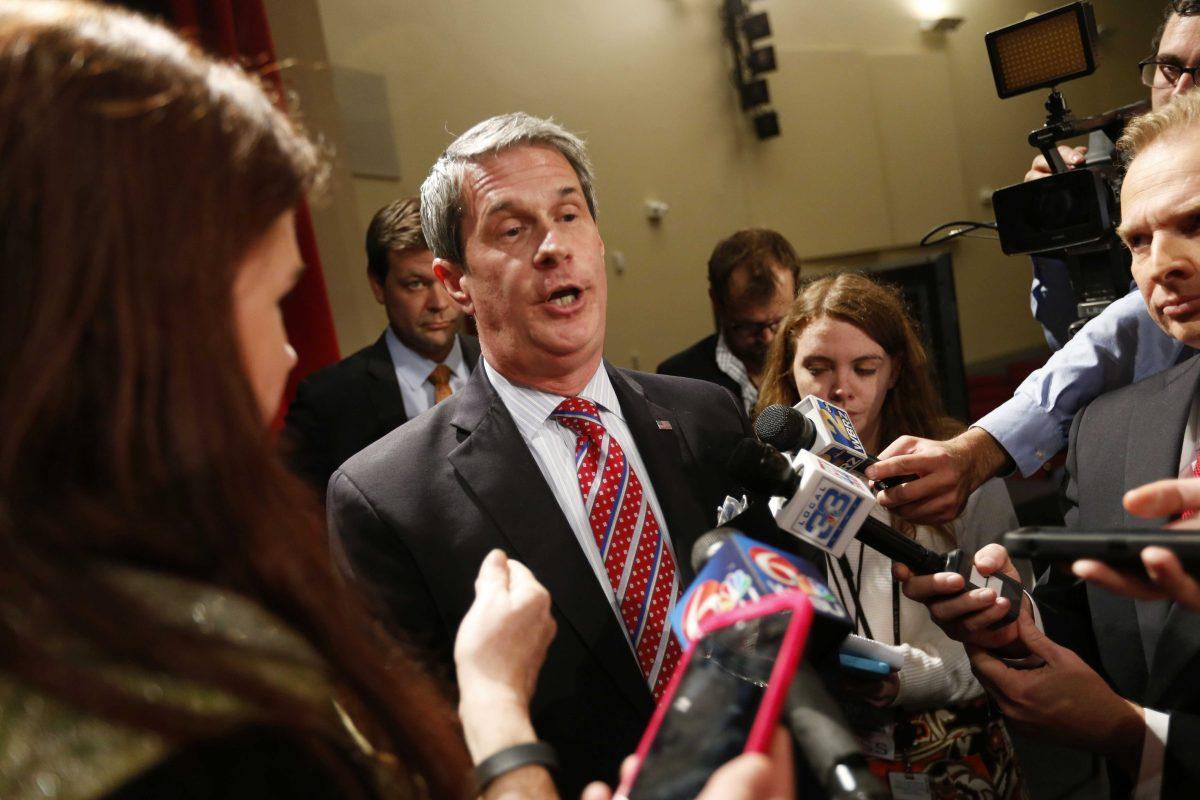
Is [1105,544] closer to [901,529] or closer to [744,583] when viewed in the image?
[744,583]

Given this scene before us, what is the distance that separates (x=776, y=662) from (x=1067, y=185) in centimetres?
177

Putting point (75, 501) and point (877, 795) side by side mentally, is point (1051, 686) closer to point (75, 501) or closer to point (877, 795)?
point (877, 795)

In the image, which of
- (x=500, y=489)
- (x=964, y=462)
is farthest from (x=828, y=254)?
(x=500, y=489)

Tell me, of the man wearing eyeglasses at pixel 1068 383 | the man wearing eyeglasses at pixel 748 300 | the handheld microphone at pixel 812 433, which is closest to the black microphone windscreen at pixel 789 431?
the handheld microphone at pixel 812 433

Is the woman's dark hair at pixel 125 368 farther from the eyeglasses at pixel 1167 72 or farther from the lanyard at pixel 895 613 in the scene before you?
the eyeglasses at pixel 1167 72

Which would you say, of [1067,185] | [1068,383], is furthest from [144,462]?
[1067,185]

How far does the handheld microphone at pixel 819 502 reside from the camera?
118 cm

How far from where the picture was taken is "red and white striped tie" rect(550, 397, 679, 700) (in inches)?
56.1

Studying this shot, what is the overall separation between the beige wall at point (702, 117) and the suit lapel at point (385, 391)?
98 cm

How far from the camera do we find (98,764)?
644 mm

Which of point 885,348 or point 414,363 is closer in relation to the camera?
point 885,348

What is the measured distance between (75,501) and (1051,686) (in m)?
Answer: 1.21

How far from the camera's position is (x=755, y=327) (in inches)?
125

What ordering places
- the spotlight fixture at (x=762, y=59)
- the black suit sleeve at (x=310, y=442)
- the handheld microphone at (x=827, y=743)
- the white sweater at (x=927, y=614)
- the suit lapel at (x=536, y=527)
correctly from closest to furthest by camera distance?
1. the handheld microphone at (x=827, y=743)
2. the suit lapel at (x=536, y=527)
3. the white sweater at (x=927, y=614)
4. the black suit sleeve at (x=310, y=442)
5. the spotlight fixture at (x=762, y=59)
